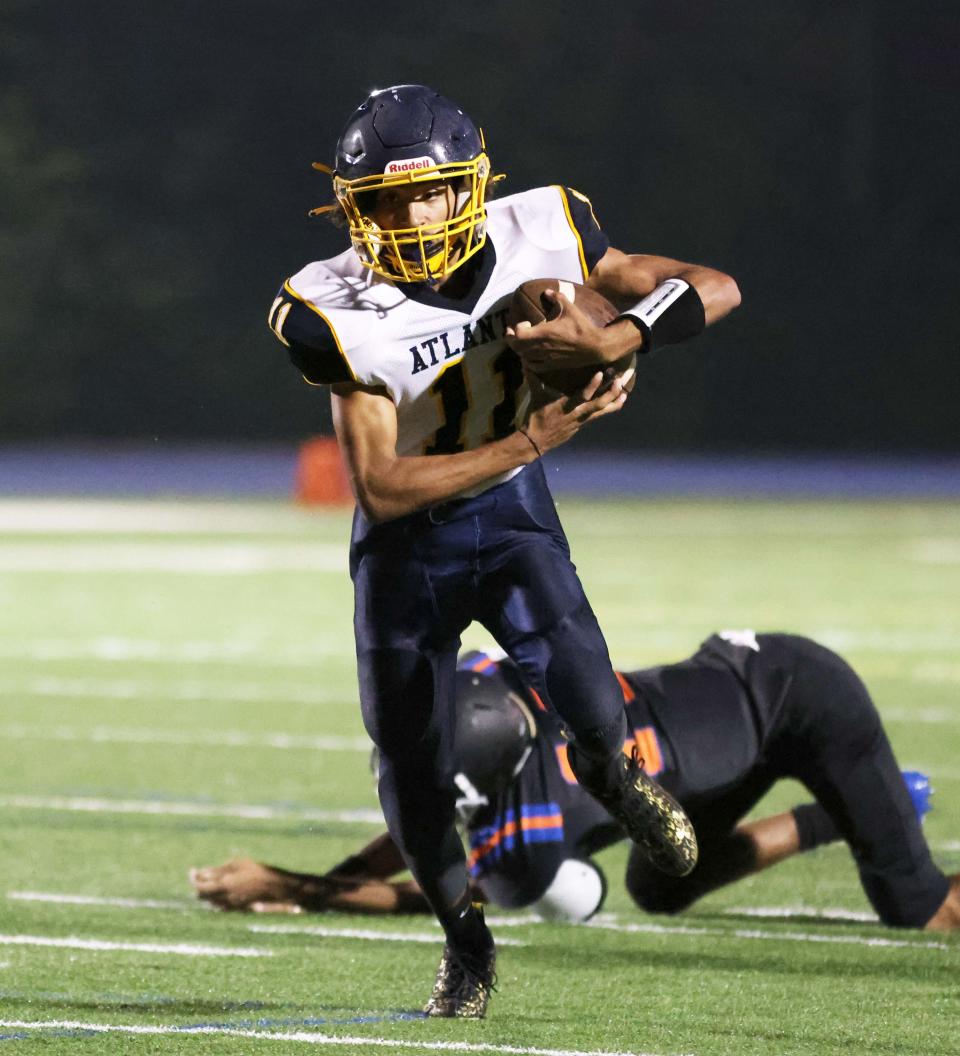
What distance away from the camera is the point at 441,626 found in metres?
3.90

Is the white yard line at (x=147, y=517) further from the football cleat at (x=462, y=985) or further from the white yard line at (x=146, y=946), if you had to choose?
the football cleat at (x=462, y=985)

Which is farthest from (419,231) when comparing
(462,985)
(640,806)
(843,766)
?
(843,766)

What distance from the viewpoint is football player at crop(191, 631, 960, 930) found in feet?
15.3

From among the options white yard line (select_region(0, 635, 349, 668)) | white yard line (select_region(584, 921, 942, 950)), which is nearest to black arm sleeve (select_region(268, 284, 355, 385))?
white yard line (select_region(584, 921, 942, 950))

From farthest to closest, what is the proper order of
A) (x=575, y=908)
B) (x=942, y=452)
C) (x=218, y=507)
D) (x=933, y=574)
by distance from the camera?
(x=942, y=452)
(x=218, y=507)
(x=933, y=574)
(x=575, y=908)

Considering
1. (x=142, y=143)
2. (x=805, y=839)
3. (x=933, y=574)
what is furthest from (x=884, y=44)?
(x=805, y=839)

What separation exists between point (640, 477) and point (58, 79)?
9.53 m

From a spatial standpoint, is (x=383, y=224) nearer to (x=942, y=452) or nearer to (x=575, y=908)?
(x=575, y=908)

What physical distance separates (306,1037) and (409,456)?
1.01 meters

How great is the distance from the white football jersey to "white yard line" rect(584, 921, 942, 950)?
51.1 inches

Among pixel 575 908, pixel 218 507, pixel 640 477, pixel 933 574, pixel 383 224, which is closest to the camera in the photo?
pixel 383 224

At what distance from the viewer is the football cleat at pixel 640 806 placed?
12.6 feet

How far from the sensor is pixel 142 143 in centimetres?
2802

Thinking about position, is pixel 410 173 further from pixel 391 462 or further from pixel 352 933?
pixel 352 933
